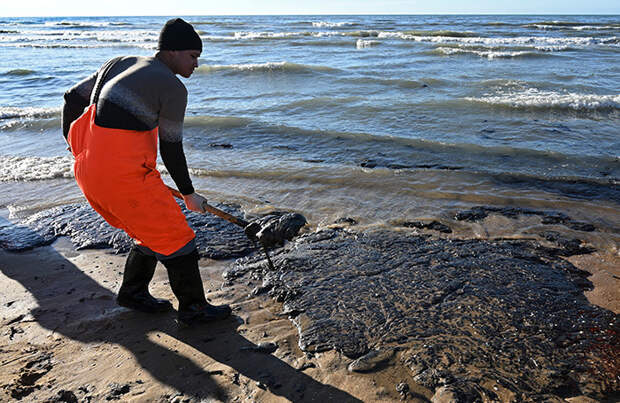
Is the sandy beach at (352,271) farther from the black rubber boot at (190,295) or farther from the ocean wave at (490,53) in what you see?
the ocean wave at (490,53)

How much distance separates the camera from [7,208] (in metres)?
5.00

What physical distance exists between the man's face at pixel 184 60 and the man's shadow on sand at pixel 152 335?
1.67m

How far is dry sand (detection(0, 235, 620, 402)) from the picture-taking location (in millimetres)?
2424

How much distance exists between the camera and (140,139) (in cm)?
247

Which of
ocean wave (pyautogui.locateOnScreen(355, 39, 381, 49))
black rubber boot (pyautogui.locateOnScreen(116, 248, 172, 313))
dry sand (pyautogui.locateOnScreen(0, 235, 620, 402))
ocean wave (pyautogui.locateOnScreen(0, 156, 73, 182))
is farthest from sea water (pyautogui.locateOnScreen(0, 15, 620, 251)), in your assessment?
ocean wave (pyautogui.locateOnScreen(355, 39, 381, 49))

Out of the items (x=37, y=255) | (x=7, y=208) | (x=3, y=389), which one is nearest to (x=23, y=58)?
(x=7, y=208)

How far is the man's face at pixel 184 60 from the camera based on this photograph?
2.57 metres

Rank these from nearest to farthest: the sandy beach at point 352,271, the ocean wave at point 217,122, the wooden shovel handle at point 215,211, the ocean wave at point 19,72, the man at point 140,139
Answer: the man at point 140,139 → the sandy beach at point 352,271 → the wooden shovel handle at point 215,211 → the ocean wave at point 217,122 → the ocean wave at point 19,72

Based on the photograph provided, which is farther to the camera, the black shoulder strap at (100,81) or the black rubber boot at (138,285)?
the black rubber boot at (138,285)

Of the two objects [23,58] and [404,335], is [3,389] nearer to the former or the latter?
[404,335]

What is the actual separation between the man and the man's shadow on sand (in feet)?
1.67

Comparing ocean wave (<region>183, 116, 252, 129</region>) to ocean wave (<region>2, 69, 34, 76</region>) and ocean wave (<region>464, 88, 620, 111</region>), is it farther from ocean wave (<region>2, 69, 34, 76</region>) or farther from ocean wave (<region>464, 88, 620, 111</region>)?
ocean wave (<region>2, 69, 34, 76</region>)

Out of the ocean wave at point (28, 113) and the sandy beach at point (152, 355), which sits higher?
the ocean wave at point (28, 113)

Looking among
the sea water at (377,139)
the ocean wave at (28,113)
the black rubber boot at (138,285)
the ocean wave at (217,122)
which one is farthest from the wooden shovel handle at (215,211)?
the ocean wave at (28,113)
